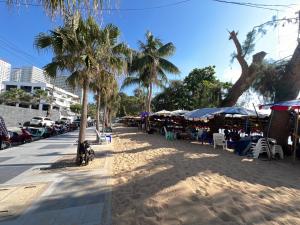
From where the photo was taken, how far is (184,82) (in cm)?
3884

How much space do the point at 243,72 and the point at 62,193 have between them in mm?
13738

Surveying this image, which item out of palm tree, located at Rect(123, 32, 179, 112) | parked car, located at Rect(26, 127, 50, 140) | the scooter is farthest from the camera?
palm tree, located at Rect(123, 32, 179, 112)

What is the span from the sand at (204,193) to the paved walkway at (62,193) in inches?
13.8

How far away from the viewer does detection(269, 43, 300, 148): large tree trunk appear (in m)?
11.2

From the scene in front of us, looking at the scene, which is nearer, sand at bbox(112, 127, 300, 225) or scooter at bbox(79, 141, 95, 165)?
sand at bbox(112, 127, 300, 225)

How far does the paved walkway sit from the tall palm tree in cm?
184

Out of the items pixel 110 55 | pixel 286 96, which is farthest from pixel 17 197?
pixel 286 96

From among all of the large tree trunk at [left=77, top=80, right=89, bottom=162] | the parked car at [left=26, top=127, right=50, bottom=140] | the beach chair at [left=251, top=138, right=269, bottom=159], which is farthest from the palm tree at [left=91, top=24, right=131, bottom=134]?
the parked car at [left=26, top=127, right=50, bottom=140]

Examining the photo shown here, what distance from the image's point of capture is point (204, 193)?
5.34 meters

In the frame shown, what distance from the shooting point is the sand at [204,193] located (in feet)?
13.8

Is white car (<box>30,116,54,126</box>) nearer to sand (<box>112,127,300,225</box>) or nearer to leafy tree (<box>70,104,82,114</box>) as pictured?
sand (<box>112,127,300,225</box>)

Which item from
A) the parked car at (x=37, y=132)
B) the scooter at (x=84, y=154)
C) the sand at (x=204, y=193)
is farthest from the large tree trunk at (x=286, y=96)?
the parked car at (x=37, y=132)

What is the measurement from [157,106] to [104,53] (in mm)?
34730

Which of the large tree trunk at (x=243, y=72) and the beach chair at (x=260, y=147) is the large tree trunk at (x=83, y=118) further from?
the large tree trunk at (x=243, y=72)
